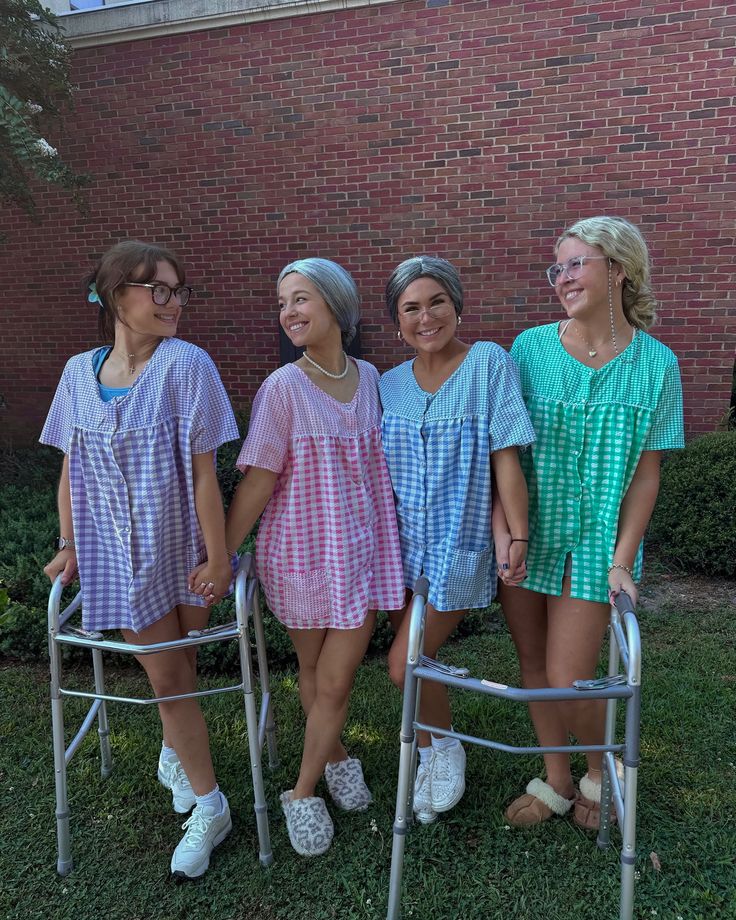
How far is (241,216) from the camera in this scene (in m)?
6.59

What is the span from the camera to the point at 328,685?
7.47ft

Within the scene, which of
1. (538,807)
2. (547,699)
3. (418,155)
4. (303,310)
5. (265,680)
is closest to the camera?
(547,699)

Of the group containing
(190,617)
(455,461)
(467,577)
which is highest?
(455,461)

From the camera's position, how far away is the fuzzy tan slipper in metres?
2.47

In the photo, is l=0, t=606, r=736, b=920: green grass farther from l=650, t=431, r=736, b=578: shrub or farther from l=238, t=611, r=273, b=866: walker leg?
l=650, t=431, r=736, b=578: shrub

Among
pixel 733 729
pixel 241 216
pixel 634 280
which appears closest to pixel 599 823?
pixel 733 729

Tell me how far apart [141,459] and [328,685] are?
996 mm

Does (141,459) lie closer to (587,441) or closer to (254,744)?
(254,744)

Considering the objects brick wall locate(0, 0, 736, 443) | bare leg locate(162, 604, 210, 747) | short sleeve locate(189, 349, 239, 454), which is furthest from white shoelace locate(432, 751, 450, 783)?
brick wall locate(0, 0, 736, 443)

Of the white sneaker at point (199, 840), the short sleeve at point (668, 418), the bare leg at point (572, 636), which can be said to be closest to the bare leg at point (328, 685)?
the white sneaker at point (199, 840)

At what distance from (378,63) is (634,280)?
4.93 meters

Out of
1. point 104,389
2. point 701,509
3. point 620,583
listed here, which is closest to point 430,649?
point 620,583

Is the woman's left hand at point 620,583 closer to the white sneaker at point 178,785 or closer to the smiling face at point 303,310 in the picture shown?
the smiling face at point 303,310

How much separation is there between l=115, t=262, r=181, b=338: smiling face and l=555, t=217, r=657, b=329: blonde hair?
1.26 metres
